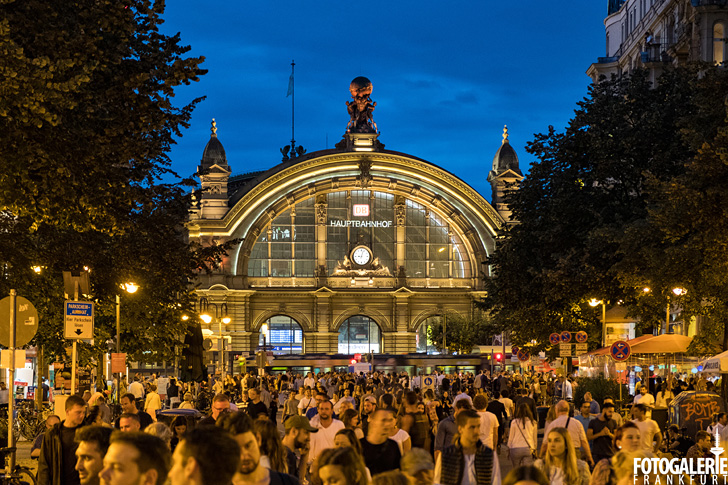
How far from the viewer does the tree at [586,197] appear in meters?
36.0

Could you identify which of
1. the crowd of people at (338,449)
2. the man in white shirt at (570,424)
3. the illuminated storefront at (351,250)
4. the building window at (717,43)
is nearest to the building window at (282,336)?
the illuminated storefront at (351,250)

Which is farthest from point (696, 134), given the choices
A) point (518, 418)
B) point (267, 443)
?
point (267, 443)

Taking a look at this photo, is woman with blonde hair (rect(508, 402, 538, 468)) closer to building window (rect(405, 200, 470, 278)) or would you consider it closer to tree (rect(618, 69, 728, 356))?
tree (rect(618, 69, 728, 356))

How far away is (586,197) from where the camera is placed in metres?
39.1

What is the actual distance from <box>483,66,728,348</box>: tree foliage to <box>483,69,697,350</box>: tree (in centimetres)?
4

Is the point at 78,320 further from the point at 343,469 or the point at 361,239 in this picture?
the point at 361,239

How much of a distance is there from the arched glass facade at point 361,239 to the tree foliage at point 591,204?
1738 inches

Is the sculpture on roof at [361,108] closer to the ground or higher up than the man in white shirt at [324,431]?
higher up

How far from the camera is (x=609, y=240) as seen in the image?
1304 inches

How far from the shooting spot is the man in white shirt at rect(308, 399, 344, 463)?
12.8 m

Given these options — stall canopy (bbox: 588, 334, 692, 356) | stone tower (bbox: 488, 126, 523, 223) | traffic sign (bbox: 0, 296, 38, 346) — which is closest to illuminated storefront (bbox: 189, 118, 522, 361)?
stone tower (bbox: 488, 126, 523, 223)

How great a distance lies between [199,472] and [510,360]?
2740 inches

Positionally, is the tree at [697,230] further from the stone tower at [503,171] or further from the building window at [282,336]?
the stone tower at [503,171]

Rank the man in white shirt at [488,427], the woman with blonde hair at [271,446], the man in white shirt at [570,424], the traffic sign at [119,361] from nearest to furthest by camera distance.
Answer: the woman with blonde hair at [271,446], the man in white shirt at [570,424], the man in white shirt at [488,427], the traffic sign at [119,361]
